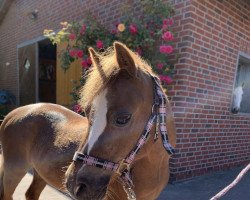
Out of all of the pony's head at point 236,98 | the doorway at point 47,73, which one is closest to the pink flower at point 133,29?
the pony's head at point 236,98

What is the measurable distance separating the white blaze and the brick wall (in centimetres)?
275

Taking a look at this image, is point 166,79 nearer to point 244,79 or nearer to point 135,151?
point 135,151

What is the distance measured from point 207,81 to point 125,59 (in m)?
3.20

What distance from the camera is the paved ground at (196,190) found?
3.67 m

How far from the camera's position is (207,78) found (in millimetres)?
4426

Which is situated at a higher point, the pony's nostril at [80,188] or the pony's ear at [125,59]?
the pony's ear at [125,59]

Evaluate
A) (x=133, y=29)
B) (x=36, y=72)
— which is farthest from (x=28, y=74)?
(x=133, y=29)

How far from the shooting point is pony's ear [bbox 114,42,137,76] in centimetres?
150

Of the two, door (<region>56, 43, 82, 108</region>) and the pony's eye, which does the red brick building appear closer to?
door (<region>56, 43, 82, 108</region>)

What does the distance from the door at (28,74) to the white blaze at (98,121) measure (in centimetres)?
692

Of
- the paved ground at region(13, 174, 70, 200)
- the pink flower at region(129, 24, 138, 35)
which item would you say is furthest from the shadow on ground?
the pink flower at region(129, 24, 138, 35)

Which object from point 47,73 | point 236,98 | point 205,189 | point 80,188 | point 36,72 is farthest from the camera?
point 47,73

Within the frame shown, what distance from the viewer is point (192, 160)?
4.45 meters

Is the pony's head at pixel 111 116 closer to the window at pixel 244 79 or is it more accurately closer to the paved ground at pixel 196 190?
the paved ground at pixel 196 190
